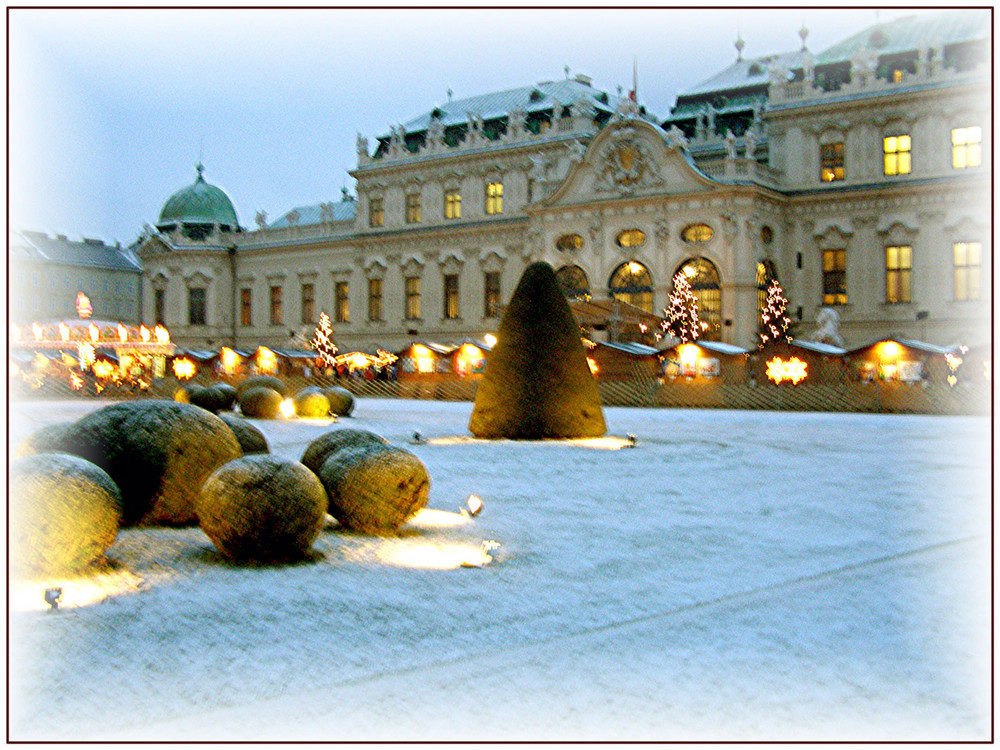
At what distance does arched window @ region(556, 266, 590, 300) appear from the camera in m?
48.1

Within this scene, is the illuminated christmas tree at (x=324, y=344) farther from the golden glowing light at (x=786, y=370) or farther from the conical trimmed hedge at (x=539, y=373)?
the conical trimmed hedge at (x=539, y=373)

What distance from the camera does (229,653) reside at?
5891mm

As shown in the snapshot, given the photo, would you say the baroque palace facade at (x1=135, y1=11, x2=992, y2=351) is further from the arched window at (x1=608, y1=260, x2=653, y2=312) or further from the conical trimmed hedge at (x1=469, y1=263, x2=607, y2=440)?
the conical trimmed hedge at (x1=469, y1=263, x2=607, y2=440)

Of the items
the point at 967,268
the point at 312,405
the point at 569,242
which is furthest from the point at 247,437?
the point at 569,242

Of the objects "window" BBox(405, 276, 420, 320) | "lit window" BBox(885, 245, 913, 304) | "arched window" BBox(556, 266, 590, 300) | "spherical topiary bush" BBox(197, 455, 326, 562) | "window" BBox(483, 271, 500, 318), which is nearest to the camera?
"spherical topiary bush" BBox(197, 455, 326, 562)

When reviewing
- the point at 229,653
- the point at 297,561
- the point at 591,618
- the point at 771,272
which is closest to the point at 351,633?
the point at 229,653

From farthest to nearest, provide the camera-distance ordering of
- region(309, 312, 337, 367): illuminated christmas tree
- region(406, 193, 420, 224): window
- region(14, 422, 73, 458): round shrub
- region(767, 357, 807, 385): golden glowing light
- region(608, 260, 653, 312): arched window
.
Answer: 1. region(406, 193, 420, 224): window
2. region(309, 312, 337, 367): illuminated christmas tree
3. region(608, 260, 653, 312): arched window
4. region(767, 357, 807, 385): golden glowing light
5. region(14, 422, 73, 458): round shrub

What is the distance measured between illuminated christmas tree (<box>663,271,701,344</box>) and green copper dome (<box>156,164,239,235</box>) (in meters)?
33.8

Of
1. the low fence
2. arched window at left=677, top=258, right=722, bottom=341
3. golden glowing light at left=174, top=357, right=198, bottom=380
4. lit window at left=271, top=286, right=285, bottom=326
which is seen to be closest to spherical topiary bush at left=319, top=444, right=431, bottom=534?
the low fence

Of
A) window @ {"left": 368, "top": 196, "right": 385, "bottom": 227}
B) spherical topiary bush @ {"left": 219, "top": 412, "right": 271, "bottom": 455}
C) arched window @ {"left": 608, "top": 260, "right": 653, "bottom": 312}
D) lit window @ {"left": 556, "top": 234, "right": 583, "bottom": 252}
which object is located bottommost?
spherical topiary bush @ {"left": 219, "top": 412, "right": 271, "bottom": 455}

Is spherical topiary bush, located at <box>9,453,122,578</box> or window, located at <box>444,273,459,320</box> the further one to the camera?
window, located at <box>444,273,459,320</box>

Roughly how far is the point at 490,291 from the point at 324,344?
29.0ft

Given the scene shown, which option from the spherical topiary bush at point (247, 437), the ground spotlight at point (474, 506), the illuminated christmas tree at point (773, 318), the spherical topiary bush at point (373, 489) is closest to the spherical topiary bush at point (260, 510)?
the spherical topiary bush at point (373, 489)

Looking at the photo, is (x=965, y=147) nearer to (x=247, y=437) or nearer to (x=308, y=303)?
(x=308, y=303)
